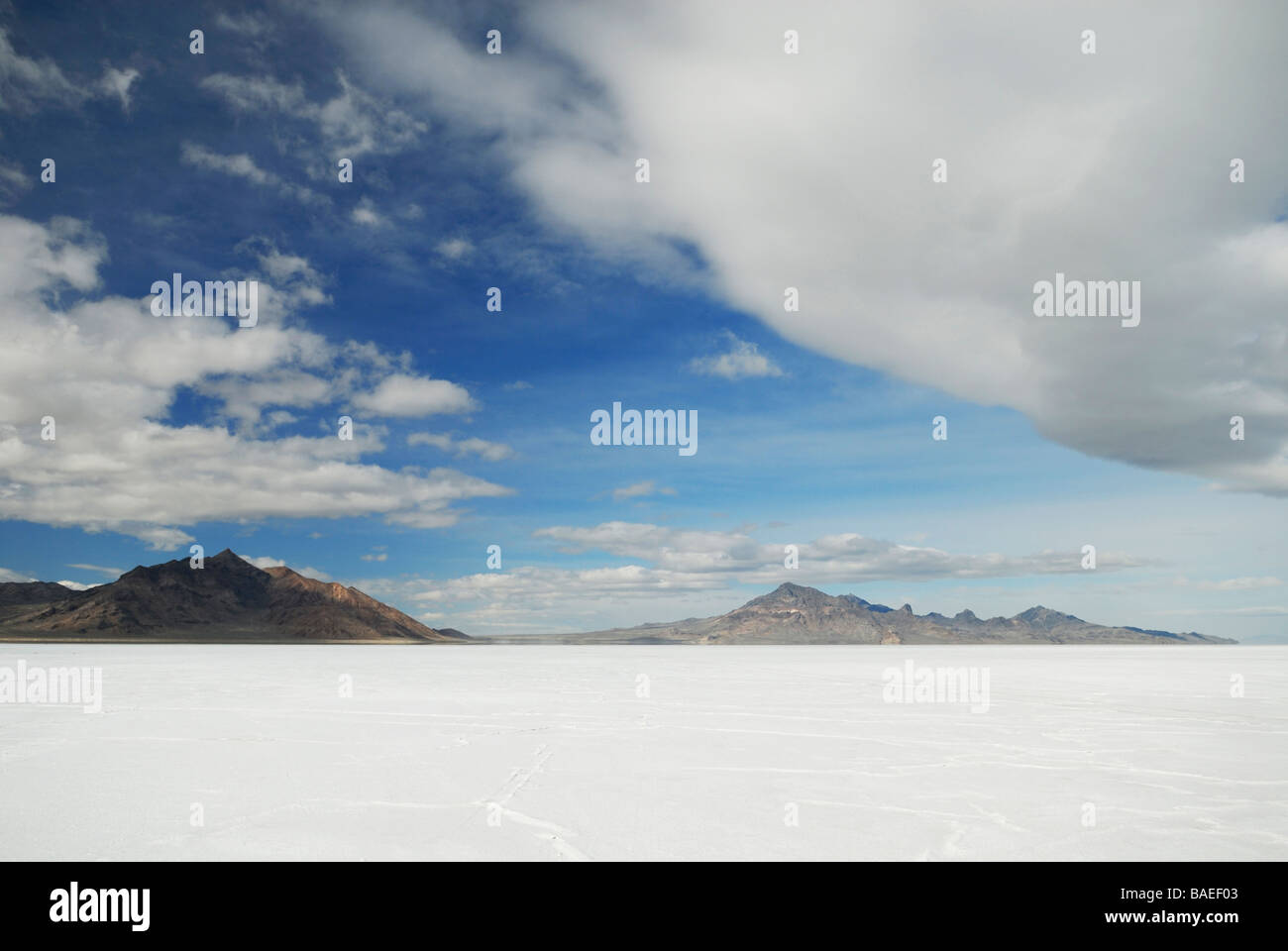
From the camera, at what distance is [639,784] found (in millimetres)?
9594

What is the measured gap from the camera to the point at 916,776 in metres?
10.1

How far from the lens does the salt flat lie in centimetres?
712
